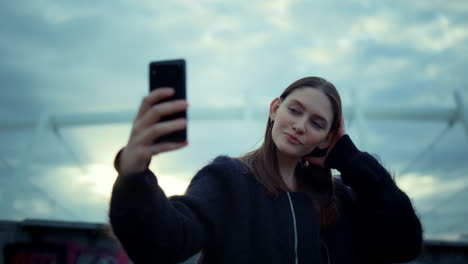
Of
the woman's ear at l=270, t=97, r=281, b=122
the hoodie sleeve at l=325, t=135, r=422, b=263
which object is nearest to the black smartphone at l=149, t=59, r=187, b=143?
the woman's ear at l=270, t=97, r=281, b=122

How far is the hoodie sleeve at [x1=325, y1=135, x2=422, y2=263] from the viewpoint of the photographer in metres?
1.63

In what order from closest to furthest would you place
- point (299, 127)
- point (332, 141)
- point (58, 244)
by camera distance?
point (299, 127) < point (332, 141) < point (58, 244)

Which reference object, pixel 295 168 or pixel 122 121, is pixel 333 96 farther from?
pixel 122 121

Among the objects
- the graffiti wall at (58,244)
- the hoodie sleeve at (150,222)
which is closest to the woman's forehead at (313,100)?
the hoodie sleeve at (150,222)

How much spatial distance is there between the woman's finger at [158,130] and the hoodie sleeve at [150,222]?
0.34 feet

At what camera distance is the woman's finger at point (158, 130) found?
943 millimetres

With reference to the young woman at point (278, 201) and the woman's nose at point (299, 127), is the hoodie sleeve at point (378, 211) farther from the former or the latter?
the woman's nose at point (299, 127)

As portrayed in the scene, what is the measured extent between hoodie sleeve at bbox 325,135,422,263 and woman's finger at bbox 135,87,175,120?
1079 mm

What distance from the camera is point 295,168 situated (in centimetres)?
188

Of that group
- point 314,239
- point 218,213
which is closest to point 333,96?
point 314,239

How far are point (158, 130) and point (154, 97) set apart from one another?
0.10 meters

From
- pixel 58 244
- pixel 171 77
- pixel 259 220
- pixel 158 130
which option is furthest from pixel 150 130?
pixel 58 244

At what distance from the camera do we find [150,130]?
0.95 m

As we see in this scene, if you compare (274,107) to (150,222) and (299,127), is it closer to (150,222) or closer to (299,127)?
(299,127)
